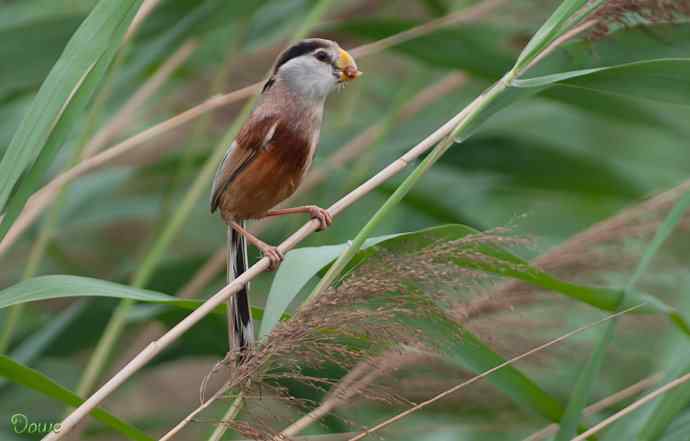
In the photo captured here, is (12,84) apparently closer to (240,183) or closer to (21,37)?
(21,37)

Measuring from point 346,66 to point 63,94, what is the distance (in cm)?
89

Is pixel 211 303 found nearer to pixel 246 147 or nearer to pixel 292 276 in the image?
pixel 292 276

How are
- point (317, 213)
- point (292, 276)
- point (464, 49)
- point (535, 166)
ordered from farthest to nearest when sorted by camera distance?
point (535, 166)
point (464, 49)
point (317, 213)
point (292, 276)

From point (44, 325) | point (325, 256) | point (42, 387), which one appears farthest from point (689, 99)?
point (44, 325)

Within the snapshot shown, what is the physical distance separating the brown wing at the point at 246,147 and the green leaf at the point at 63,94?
26.9 inches

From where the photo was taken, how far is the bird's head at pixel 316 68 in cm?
244

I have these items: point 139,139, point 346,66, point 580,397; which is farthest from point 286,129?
point 580,397

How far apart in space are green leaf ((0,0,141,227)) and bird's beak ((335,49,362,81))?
0.74 meters

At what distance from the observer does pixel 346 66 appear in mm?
2424

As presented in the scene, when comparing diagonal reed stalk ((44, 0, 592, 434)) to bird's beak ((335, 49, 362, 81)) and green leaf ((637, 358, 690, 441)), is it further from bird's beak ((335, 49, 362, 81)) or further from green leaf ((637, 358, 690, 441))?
green leaf ((637, 358, 690, 441))

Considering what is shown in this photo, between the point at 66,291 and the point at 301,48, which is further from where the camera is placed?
the point at 301,48

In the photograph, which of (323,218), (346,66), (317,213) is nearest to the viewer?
(323,218)

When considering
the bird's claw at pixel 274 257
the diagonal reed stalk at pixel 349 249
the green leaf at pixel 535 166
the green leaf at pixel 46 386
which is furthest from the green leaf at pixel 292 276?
the green leaf at pixel 535 166

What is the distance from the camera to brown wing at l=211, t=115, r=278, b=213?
2.48 metres
